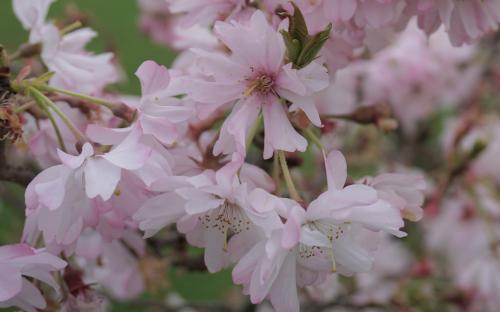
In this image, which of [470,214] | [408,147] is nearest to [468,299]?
[470,214]

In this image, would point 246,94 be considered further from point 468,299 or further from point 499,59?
point 499,59

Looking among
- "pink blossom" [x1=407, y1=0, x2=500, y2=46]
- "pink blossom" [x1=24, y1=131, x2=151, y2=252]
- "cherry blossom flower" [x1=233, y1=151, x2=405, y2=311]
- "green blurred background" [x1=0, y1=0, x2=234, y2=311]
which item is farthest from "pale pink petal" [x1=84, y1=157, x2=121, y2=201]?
"green blurred background" [x1=0, y1=0, x2=234, y2=311]

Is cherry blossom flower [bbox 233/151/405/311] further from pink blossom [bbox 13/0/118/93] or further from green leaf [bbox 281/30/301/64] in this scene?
pink blossom [bbox 13/0/118/93]

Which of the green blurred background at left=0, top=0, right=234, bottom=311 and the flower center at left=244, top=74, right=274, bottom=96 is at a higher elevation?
the flower center at left=244, top=74, right=274, bottom=96

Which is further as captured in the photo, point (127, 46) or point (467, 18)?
point (127, 46)

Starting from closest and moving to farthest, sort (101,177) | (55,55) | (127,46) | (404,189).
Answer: (101,177)
(404,189)
(55,55)
(127,46)

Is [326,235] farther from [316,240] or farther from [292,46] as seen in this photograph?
[292,46]

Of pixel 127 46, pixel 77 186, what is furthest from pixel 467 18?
pixel 127 46
